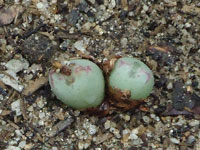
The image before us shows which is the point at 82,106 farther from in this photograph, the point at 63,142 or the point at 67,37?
the point at 67,37

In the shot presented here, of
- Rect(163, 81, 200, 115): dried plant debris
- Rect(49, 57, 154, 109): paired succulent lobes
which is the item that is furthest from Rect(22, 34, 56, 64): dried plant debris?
Rect(163, 81, 200, 115): dried plant debris

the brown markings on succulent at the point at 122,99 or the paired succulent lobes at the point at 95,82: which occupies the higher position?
the paired succulent lobes at the point at 95,82

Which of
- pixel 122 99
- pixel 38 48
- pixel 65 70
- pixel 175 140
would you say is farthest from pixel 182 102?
pixel 38 48

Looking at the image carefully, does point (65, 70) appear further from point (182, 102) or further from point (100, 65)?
point (182, 102)

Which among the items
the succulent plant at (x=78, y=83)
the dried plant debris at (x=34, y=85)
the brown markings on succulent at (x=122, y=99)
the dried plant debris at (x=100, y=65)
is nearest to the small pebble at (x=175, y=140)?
the dried plant debris at (x=100, y=65)

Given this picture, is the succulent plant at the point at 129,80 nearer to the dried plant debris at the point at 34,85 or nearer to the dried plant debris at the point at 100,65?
the dried plant debris at the point at 100,65

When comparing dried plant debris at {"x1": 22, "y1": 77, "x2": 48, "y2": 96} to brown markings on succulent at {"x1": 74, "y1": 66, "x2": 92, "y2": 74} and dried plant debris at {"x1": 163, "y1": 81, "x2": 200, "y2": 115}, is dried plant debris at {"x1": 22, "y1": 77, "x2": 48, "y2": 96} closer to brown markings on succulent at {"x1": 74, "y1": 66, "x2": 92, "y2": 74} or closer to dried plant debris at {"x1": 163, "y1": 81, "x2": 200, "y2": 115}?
brown markings on succulent at {"x1": 74, "y1": 66, "x2": 92, "y2": 74}
